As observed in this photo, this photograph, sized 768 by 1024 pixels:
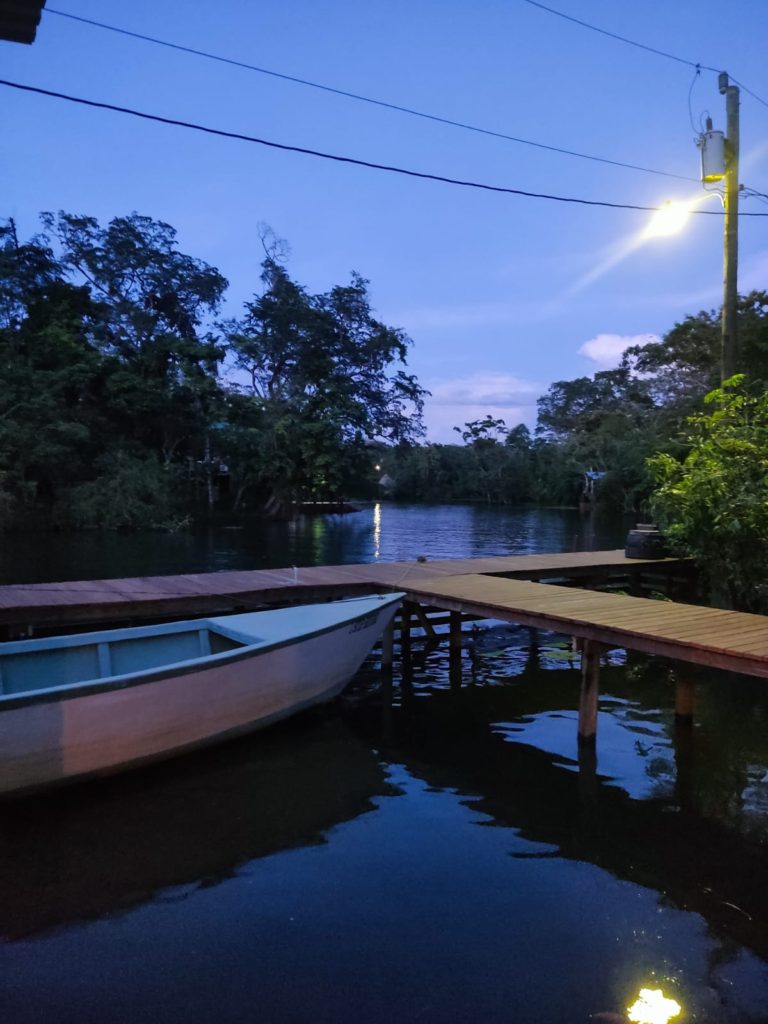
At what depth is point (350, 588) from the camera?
335 inches

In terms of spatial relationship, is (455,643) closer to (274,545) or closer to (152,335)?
(274,545)

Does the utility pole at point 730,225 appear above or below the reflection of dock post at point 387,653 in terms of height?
above

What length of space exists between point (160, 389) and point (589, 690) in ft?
95.7

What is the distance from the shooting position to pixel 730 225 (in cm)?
982

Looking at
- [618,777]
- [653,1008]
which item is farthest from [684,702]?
[653,1008]

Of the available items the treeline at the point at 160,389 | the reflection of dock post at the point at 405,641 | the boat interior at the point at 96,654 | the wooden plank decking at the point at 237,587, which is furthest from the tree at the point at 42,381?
the boat interior at the point at 96,654

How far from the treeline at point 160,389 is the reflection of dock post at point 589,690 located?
23908 mm

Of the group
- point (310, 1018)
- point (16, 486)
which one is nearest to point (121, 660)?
point (310, 1018)

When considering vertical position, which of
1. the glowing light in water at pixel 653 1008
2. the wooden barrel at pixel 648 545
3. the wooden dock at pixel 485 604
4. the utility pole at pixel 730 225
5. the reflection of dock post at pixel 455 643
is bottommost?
the glowing light in water at pixel 653 1008

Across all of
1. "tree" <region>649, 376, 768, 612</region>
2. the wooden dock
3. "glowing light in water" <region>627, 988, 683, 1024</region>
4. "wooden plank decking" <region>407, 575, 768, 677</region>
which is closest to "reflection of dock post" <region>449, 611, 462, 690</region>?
the wooden dock

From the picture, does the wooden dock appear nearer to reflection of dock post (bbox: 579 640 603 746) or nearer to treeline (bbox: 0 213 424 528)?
reflection of dock post (bbox: 579 640 603 746)

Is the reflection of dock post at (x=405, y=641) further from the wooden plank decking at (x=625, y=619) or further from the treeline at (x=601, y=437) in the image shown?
the treeline at (x=601, y=437)

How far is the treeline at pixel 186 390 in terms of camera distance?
27781mm

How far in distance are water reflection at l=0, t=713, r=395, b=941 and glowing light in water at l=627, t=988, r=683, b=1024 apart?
2079 mm
